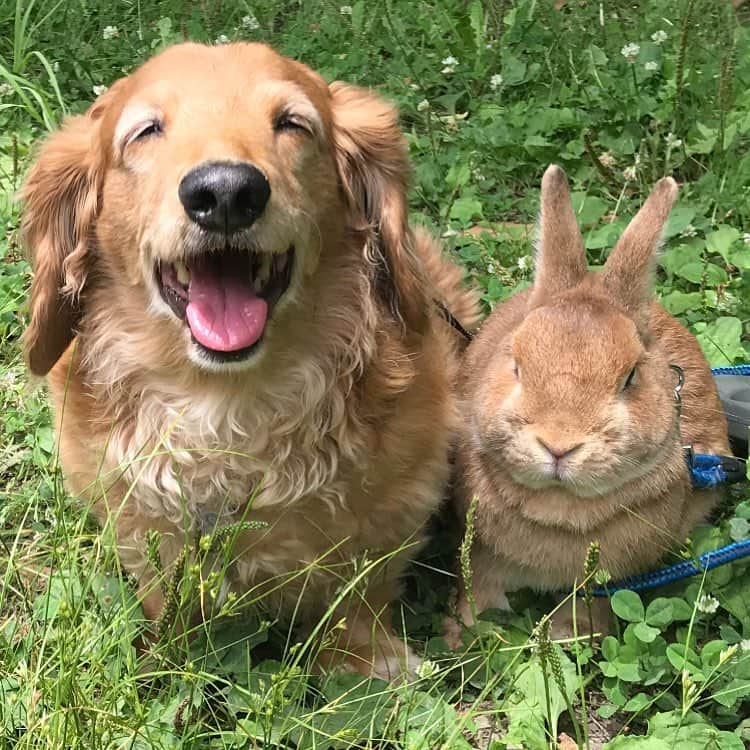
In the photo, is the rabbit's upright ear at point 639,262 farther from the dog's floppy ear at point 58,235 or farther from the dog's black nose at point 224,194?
the dog's floppy ear at point 58,235

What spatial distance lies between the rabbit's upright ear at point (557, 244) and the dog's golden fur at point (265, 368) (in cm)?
34

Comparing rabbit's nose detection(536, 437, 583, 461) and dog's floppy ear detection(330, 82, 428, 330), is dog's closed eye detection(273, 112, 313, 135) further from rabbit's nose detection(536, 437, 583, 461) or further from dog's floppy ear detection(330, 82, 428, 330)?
rabbit's nose detection(536, 437, 583, 461)

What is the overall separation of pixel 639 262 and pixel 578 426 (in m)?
0.52

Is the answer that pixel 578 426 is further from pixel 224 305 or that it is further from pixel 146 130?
pixel 146 130

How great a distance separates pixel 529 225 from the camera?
4008 mm

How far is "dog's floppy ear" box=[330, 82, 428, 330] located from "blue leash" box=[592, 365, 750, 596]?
77 cm

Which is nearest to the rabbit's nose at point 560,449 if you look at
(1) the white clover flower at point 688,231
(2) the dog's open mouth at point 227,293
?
(2) the dog's open mouth at point 227,293

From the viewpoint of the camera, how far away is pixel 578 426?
7.25 ft

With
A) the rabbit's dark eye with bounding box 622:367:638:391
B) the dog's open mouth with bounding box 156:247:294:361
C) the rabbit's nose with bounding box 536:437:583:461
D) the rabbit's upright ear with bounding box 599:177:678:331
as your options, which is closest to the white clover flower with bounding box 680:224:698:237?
the rabbit's upright ear with bounding box 599:177:678:331

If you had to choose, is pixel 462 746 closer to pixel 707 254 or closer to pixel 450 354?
pixel 450 354

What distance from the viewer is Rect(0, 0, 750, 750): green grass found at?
220cm

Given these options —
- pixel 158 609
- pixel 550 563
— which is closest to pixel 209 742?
pixel 158 609

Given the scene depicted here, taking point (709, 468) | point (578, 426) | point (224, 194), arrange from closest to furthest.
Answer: point (224, 194) → point (578, 426) → point (709, 468)

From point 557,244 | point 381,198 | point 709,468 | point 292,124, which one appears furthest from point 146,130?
point 709,468
